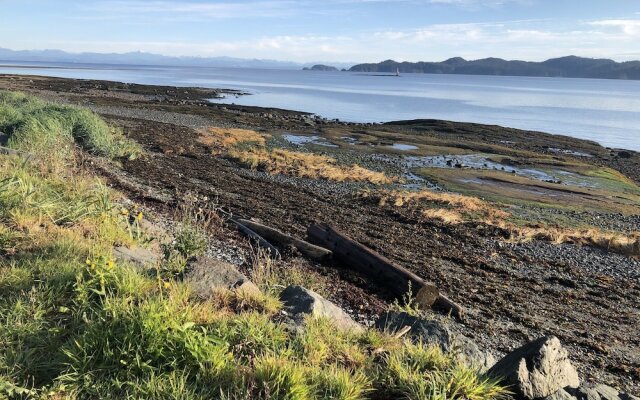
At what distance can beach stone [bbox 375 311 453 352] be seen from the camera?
4.57 m

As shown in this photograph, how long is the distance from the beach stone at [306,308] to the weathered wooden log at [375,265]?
2.49m

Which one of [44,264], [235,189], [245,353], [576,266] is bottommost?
[576,266]

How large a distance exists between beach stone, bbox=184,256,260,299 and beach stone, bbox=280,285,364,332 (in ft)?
1.30

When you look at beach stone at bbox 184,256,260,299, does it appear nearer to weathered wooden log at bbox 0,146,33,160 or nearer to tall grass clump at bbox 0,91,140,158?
weathered wooden log at bbox 0,146,33,160

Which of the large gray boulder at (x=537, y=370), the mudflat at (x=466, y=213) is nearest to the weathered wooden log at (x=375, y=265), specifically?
the mudflat at (x=466, y=213)

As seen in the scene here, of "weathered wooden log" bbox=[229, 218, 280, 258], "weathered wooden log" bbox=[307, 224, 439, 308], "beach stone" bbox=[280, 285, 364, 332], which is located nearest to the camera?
"beach stone" bbox=[280, 285, 364, 332]

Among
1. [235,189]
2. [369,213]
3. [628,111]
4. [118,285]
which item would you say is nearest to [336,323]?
[118,285]

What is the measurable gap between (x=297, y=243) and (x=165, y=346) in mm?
6410

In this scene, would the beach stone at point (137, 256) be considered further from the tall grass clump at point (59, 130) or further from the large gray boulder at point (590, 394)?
the tall grass clump at point (59, 130)

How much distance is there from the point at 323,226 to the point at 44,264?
668 centimetres

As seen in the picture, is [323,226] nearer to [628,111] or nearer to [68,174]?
[68,174]

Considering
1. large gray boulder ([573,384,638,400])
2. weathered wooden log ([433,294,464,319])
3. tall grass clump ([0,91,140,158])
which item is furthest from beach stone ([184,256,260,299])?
tall grass clump ([0,91,140,158])

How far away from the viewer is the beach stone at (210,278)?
4.76m

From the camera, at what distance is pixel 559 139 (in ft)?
152
